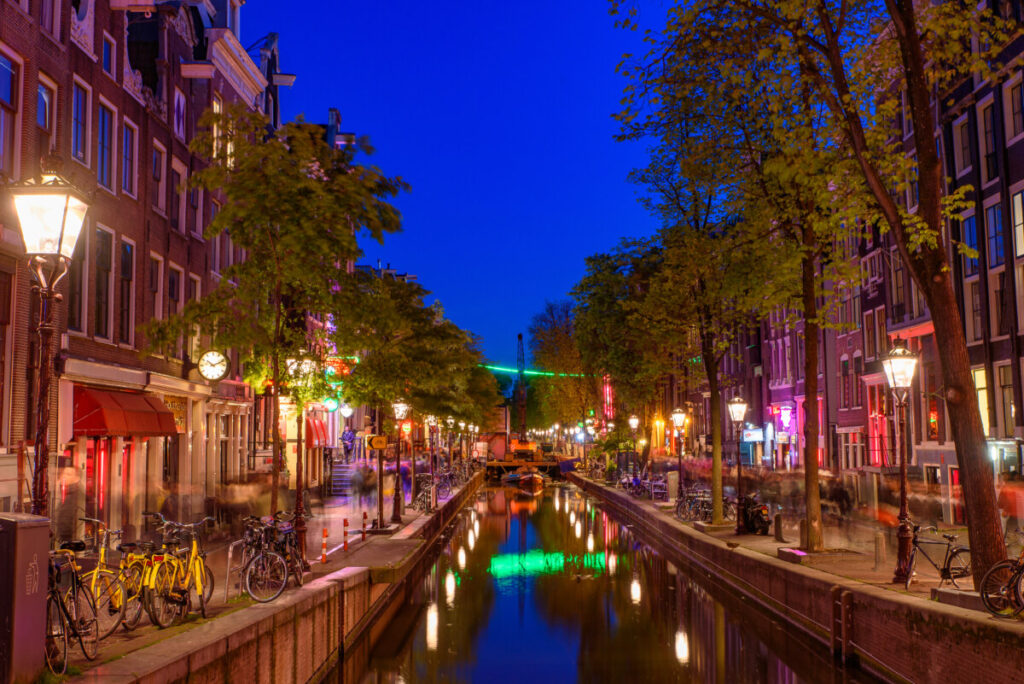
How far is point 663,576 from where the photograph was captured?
2752 centimetres

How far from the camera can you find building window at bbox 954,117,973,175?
1388 inches

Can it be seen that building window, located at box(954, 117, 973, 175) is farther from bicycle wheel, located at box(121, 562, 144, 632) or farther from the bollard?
bicycle wheel, located at box(121, 562, 144, 632)

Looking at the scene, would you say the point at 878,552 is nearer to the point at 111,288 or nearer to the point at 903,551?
the point at 903,551

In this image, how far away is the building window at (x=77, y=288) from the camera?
23297 millimetres

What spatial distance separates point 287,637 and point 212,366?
60.0 feet

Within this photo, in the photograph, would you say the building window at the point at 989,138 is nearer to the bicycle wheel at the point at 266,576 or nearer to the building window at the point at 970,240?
the building window at the point at 970,240

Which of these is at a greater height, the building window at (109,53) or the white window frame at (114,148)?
the building window at (109,53)

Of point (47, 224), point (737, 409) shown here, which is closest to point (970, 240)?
point (737, 409)

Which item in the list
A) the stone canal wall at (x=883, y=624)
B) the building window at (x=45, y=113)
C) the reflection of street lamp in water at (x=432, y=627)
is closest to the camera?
the stone canal wall at (x=883, y=624)

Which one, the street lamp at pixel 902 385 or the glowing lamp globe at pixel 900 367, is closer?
the street lamp at pixel 902 385

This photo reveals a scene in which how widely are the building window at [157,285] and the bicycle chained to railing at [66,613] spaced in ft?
62.5

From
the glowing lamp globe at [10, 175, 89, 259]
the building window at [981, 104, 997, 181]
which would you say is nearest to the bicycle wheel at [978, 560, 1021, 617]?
the glowing lamp globe at [10, 175, 89, 259]

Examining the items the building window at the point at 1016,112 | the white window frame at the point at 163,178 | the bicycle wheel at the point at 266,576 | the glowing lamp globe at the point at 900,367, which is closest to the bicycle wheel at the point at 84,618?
the bicycle wheel at the point at 266,576

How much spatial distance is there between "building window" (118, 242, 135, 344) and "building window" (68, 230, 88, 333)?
2244mm
